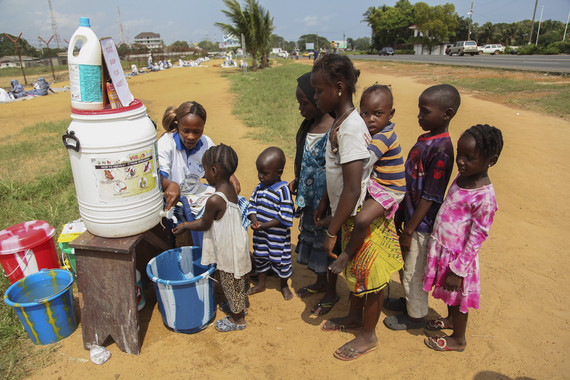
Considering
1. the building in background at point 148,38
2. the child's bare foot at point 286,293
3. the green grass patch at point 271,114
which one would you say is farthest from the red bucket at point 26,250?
the building in background at point 148,38

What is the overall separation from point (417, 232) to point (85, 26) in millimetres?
2461

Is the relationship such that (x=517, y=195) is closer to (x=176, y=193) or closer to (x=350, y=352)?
(x=350, y=352)

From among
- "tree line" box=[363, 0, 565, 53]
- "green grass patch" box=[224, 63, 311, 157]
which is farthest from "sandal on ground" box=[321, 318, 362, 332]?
"tree line" box=[363, 0, 565, 53]

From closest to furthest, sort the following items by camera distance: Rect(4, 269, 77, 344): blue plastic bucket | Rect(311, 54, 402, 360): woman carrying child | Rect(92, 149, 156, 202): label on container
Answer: Rect(311, 54, 402, 360): woman carrying child, Rect(92, 149, 156, 202): label on container, Rect(4, 269, 77, 344): blue plastic bucket

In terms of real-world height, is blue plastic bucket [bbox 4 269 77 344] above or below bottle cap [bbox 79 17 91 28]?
below

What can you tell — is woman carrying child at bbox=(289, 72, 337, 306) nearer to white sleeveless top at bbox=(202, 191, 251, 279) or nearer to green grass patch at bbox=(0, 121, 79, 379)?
white sleeveless top at bbox=(202, 191, 251, 279)

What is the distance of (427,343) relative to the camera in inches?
98.4

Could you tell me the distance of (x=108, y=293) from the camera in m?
2.43

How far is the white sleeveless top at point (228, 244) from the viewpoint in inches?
97.0

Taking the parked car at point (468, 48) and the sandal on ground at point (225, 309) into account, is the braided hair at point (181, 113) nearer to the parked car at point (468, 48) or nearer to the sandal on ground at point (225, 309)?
the sandal on ground at point (225, 309)

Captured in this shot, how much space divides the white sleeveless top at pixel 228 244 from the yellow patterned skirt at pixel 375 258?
76 cm

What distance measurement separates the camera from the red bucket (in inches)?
108

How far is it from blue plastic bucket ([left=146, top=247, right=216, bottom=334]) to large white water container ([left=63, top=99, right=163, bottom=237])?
0.45 meters

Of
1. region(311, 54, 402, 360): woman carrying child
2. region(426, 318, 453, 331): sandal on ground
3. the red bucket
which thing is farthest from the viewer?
the red bucket
